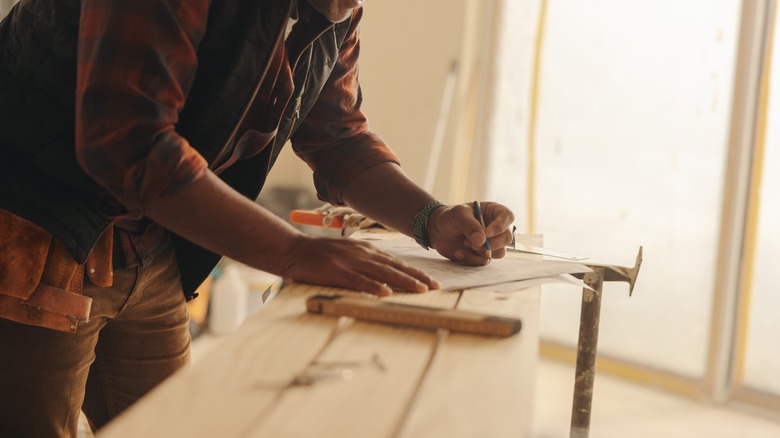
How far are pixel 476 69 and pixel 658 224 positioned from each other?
1101mm

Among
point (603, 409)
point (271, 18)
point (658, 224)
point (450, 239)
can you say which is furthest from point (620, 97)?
point (271, 18)

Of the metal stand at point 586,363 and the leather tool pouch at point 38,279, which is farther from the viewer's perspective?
the metal stand at point 586,363

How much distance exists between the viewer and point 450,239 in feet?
4.43

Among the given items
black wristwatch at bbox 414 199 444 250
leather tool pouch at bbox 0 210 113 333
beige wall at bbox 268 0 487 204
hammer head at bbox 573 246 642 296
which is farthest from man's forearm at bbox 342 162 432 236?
beige wall at bbox 268 0 487 204

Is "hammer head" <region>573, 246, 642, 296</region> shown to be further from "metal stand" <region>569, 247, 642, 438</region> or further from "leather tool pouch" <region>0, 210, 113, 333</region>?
"leather tool pouch" <region>0, 210, 113, 333</region>

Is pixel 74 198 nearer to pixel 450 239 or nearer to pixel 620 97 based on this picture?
pixel 450 239

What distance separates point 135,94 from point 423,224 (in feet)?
2.11

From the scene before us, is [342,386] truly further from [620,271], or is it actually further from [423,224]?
[620,271]

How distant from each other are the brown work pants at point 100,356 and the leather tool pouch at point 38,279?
0.14 feet

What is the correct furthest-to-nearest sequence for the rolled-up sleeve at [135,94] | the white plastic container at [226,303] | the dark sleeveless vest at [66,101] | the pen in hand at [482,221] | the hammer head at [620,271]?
the white plastic container at [226,303] → the hammer head at [620,271] → the pen in hand at [482,221] → the dark sleeveless vest at [66,101] → the rolled-up sleeve at [135,94]

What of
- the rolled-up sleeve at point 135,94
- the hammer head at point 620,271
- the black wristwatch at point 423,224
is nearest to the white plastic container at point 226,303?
the black wristwatch at point 423,224

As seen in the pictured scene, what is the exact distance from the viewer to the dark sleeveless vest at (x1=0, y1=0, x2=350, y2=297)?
105 cm

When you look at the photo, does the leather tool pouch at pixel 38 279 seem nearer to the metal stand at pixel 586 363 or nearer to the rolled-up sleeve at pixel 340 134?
the rolled-up sleeve at pixel 340 134

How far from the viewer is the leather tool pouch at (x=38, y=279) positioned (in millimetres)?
1072
